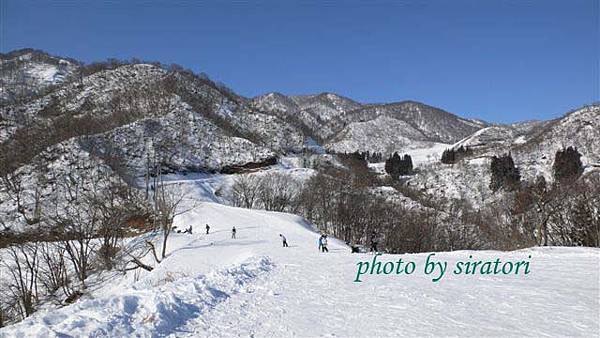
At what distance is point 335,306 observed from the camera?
9.65m

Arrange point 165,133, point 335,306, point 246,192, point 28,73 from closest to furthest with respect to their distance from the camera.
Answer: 1. point 335,306
2. point 246,192
3. point 165,133
4. point 28,73

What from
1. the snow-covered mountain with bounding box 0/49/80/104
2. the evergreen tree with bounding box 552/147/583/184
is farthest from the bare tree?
the snow-covered mountain with bounding box 0/49/80/104

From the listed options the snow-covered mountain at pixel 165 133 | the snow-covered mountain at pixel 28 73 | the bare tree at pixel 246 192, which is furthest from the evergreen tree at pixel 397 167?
the snow-covered mountain at pixel 28 73

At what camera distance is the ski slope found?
7422 mm

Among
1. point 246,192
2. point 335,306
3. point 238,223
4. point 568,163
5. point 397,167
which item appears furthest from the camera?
point 397,167

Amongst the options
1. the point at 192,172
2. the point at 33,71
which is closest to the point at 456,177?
the point at 192,172

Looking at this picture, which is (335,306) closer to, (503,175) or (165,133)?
(503,175)

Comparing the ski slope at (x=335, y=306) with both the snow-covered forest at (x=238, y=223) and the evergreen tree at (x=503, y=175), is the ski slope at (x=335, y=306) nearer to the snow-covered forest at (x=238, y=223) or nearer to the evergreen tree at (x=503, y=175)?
the snow-covered forest at (x=238, y=223)

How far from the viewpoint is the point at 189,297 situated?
950 cm

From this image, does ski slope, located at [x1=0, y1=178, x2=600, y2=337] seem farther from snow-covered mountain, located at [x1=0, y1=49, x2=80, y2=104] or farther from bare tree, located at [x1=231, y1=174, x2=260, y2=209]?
snow-covered mountain, located at [x1=0, y1=49, x2=80, y2=104]

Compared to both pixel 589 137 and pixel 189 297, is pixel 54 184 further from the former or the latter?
pixel 589 137

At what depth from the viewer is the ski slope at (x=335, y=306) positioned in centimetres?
742

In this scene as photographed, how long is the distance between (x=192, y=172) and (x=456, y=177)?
6375cm

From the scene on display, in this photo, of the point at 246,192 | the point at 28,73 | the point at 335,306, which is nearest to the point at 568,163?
the point at 246,192
